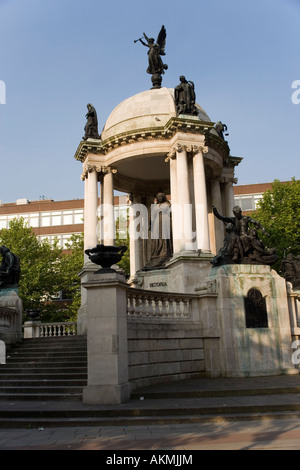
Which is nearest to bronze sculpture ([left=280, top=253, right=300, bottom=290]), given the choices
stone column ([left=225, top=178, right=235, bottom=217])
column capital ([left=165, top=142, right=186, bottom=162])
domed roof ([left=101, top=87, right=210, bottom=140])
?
stone column ([left=225, top=178, right=235, bottom=217])

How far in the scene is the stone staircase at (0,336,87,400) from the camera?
Result: 11095mm

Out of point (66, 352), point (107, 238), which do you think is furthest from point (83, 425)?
point (107, 238)

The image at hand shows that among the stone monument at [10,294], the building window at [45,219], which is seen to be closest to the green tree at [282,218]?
the stone monument at [10,294]

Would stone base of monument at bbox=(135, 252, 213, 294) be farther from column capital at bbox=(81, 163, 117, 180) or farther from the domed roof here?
the domed roof

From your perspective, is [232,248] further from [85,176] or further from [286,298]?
[85,176]

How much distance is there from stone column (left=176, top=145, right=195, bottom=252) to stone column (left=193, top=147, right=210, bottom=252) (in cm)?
39

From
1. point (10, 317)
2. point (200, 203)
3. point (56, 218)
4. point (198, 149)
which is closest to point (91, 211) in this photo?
point (200, 203)

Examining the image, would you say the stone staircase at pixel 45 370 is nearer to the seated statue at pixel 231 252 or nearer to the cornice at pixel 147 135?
the seated statue at pixel 231 252

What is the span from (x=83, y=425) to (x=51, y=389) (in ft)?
10.5

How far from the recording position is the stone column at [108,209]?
22.3m

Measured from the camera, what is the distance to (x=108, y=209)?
23266 mm

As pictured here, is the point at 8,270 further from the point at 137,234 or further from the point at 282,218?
the point at 282,218

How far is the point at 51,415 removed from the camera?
29.0 ft

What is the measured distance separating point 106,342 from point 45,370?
13.0 ft
